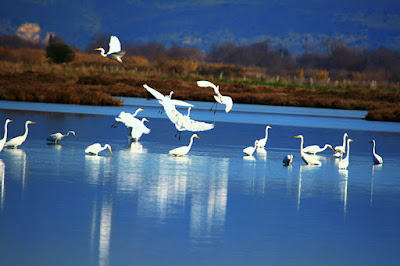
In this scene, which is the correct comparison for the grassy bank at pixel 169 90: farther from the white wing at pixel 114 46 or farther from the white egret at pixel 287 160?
the white egret at pixel 287 160

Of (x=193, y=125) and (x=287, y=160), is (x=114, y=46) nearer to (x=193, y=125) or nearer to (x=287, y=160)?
(x=193, y=125)

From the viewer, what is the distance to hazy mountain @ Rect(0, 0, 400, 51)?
114 m

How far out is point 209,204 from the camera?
8.05 meters

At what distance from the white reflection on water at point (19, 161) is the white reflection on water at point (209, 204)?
2.19 meters

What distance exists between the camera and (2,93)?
28.9 m

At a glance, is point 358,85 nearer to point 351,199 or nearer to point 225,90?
point 225,90

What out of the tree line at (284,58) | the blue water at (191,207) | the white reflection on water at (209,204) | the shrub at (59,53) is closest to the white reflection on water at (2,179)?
the blue water at (191,207)

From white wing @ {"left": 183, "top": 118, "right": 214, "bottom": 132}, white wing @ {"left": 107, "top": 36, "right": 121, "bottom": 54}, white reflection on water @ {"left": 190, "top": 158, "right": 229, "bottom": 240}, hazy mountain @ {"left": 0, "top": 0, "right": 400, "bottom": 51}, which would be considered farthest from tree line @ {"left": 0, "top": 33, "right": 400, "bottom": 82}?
white reflection on water @ {"left": 190, "top": 158, "right": 229, "bottom": 240}

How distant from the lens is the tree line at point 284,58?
84812 millimetres

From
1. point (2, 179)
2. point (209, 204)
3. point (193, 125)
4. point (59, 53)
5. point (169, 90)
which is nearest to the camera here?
point (209, 204)

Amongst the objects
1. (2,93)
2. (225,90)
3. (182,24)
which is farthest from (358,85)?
(182,24)

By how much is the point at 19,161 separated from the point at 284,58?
284ft

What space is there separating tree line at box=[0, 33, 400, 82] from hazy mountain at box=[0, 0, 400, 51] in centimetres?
864

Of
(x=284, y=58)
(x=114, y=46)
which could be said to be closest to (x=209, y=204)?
(x=114, y=46)
